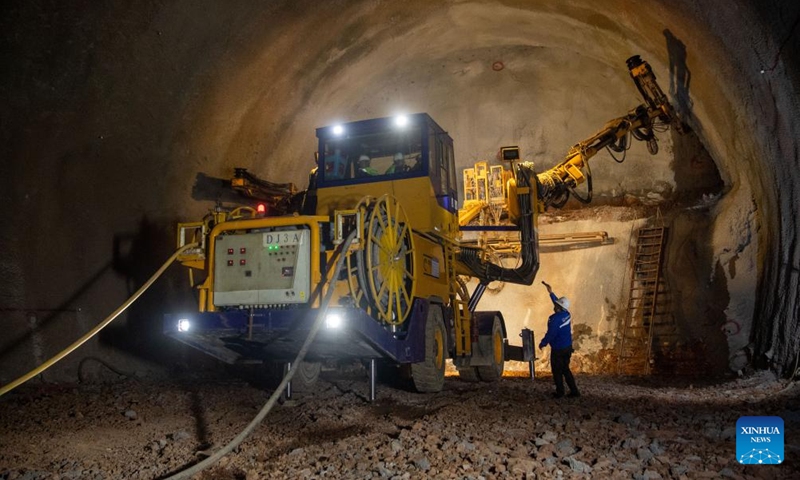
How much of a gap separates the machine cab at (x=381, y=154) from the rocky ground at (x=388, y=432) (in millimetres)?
2474

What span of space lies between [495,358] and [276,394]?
5.05 m

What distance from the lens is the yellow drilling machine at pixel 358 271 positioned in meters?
5.16

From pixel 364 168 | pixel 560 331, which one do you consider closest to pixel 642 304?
pixel 560 331

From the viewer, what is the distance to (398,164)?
7.14 m

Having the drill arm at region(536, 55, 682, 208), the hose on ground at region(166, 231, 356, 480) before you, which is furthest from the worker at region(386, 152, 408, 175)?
the drill arm at region(536, 55, 682, 208)

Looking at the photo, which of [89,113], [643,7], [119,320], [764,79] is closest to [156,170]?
[89,113]

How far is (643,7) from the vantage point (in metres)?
8.13

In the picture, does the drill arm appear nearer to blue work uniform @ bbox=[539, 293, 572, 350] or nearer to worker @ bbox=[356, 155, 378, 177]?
blue work uniform @ bbox=[539, 293, 572, 350]

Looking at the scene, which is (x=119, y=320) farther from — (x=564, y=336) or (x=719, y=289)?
(x=719, y=289)

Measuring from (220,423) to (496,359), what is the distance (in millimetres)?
4527

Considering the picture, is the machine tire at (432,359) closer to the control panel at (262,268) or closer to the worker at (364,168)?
the control panel at (262,268)

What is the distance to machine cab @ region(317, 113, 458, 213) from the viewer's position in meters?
6.98

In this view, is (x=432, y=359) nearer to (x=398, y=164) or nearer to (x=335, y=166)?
(x=398, y=164)

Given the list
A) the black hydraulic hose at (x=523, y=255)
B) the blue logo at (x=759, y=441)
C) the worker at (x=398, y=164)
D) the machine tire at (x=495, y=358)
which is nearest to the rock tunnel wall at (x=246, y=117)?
the black hydraulic hose at (x=523, y=255)
